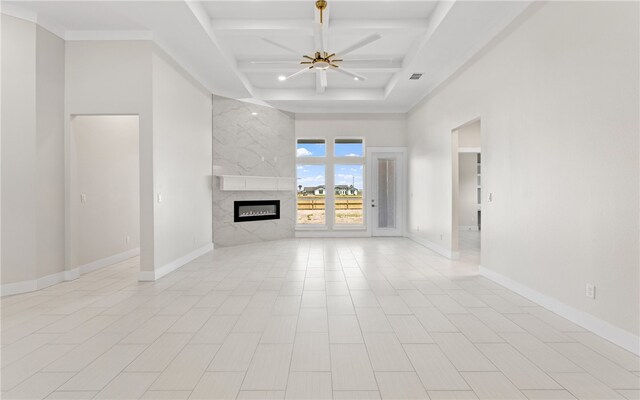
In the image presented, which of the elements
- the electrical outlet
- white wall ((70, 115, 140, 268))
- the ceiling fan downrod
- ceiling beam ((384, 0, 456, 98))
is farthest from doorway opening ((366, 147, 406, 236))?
the electrical outlet

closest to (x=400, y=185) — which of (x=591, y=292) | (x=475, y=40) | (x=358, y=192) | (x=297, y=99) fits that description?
(x=358, y=192)

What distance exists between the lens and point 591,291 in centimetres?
293

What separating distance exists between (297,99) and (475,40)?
173 inches

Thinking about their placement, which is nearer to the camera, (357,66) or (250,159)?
(357,66)

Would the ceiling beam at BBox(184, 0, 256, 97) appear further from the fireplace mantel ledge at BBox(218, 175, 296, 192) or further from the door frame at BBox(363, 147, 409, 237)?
the door frame at BBox(363, 147, 409, 237)

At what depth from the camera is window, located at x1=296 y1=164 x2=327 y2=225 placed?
9.33 metres

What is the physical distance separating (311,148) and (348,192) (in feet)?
5.20

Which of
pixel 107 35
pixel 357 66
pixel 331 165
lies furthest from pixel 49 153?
pixel 331 165

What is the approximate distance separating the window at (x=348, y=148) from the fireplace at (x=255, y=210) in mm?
2204

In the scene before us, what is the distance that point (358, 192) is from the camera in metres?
9.40

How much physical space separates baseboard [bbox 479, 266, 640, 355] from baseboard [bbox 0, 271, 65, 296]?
19.4 ft

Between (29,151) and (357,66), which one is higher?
(357,66)

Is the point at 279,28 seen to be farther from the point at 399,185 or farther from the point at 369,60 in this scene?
the point at 399,185

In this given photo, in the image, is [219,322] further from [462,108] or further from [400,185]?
[400,185]
